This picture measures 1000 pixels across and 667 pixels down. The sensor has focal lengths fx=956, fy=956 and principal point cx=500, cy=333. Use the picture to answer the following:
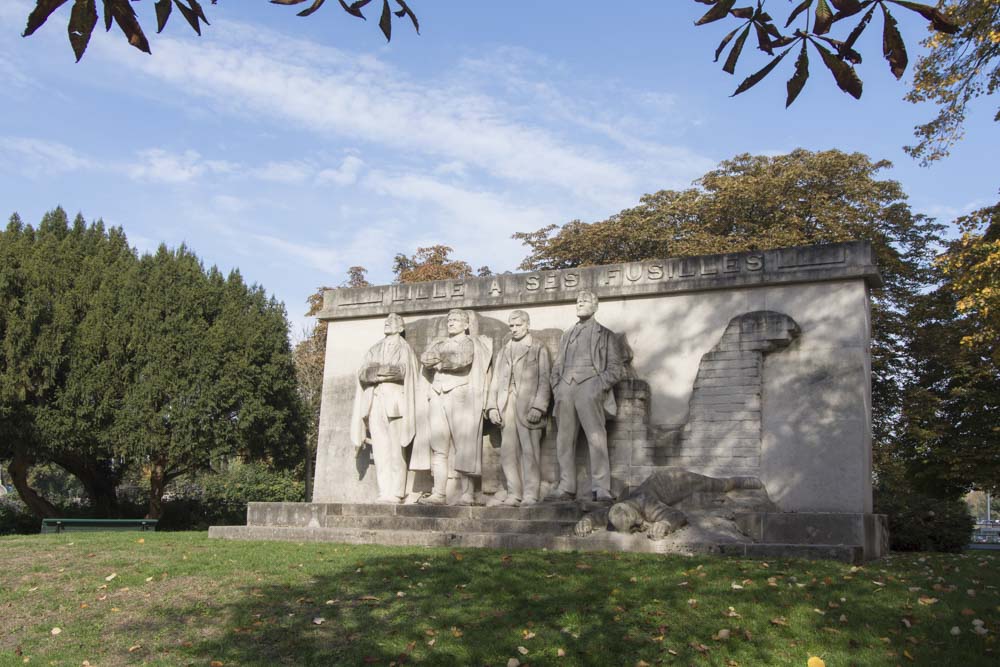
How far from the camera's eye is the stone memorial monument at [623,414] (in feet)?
39.4

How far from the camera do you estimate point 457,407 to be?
46.7 feet

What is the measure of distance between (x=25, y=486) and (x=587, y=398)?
1668 centimetres

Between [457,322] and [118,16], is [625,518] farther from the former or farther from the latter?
[118,16]

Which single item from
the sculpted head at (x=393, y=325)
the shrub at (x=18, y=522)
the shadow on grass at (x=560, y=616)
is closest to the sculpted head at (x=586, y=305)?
the sculpted head at (x=393, y=325)

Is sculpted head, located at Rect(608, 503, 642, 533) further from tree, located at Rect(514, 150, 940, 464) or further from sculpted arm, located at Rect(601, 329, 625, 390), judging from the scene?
tree, located at Rect(514, 150, 940, 464)

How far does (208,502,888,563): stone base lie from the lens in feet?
34.8

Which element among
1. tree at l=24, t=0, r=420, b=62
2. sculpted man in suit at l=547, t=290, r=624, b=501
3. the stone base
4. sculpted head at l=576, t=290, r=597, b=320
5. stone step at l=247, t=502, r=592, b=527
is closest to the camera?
tree at l=24, t=0, r=420, b=62

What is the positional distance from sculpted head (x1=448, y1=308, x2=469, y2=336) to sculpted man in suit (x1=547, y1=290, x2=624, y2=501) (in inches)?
70.4

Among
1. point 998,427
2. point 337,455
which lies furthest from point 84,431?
point 998,427

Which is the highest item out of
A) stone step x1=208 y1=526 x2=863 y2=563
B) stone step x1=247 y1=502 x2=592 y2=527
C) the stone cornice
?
the stone cornice

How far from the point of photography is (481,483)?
47.2ft

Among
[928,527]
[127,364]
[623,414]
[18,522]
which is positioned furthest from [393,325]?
[18,522]

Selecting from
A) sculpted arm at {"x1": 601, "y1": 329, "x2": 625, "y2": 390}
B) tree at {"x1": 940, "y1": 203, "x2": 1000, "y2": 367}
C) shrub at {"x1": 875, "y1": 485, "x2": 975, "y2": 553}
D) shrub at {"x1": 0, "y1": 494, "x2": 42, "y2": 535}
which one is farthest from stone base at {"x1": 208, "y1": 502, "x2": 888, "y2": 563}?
shrub at {"x1": 0, "y1": 494, "x2": 42, "y2": 535}

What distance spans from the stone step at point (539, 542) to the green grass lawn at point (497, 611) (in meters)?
0.53
